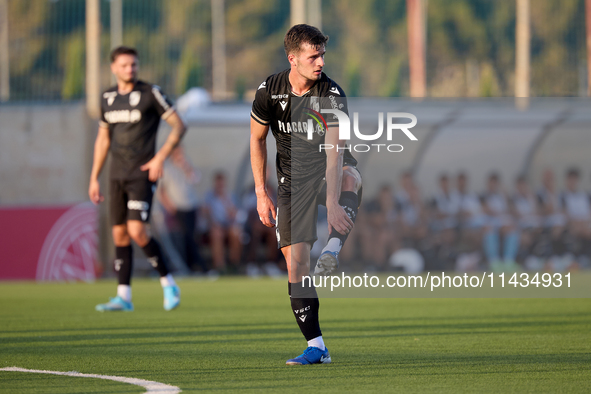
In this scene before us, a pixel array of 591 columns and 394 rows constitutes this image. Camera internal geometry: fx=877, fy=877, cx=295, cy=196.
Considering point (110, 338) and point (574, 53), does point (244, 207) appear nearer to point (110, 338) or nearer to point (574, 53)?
point (110, 338)

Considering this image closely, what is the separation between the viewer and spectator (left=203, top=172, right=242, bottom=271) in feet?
47.2

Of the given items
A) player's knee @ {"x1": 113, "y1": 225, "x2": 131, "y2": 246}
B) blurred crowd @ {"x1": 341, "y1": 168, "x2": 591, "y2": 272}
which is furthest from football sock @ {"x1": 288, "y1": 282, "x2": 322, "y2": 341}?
blurred crowd @ {"x1": 341, "y1": 168, "x2": 591, "y2": 272}

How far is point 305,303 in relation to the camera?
484cm

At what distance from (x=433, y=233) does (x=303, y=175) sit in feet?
32.2

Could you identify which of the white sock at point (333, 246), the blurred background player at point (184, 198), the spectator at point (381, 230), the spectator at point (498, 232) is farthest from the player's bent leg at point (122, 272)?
the spectator at point (498, 232)

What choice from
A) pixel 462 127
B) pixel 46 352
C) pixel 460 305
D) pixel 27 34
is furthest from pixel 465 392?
pixel 27 34

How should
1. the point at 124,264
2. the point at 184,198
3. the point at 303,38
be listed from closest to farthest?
the point at 303,38 < the point at 124,264 < the point at 184,198

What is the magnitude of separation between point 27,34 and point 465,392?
1819 cm

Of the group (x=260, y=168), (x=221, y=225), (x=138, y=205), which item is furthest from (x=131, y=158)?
(x=221, y=225)

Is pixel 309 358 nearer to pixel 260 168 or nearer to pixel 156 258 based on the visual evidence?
pixel 260 168

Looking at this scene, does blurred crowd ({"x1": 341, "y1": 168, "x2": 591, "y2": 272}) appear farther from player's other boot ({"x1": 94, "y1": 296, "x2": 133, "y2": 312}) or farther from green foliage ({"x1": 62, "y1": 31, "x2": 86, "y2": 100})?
green foliage ({"x1": 62, "y1": 31, "x2": 86, "y2": 100})

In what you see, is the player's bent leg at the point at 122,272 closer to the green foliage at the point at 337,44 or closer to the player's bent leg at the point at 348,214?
the player's bent leg at the point at 348,214

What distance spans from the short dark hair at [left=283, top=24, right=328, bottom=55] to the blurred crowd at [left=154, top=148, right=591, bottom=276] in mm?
9641

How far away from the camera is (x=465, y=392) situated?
3.95m
